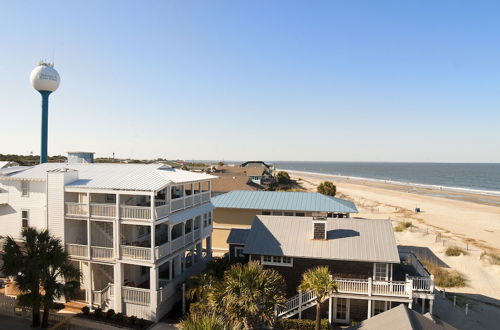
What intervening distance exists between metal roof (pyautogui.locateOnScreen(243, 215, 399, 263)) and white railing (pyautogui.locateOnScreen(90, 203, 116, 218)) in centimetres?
827

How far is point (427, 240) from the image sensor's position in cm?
4297

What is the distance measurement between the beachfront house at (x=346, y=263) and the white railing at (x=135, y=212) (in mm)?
6567

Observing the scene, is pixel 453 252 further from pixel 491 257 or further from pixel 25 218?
pixel 25 218

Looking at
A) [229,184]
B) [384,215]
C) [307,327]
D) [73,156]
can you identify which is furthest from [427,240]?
[73,156]

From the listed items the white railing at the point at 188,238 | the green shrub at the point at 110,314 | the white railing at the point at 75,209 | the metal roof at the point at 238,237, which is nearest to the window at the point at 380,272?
the metal roof at the point at 238,237

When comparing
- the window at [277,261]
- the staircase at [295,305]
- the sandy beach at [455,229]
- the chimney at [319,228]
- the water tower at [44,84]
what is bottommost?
the sandy beach at [455,229]

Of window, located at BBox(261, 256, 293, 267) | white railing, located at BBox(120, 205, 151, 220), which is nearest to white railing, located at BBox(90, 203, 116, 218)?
white railing, located at BBox(120, 205, 151, 220)

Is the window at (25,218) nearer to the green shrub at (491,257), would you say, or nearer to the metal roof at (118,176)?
the metal roof at (118,176)

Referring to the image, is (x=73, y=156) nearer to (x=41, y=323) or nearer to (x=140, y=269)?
(x=140, y=269)

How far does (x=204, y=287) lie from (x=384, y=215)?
2022 inches

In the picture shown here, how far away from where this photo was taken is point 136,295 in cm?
1942

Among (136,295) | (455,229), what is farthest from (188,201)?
(455,229)

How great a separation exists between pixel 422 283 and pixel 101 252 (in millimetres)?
18733

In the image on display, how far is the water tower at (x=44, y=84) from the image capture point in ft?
121
